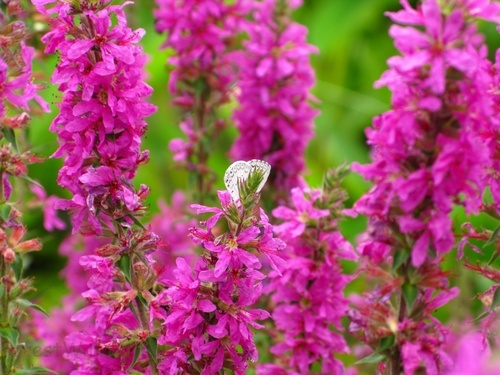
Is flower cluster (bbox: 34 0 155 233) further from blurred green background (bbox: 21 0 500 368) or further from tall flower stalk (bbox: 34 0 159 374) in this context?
blurred green background (bbox: 21 0 500 368)

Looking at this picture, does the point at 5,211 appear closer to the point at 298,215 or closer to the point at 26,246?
the point at 26,246

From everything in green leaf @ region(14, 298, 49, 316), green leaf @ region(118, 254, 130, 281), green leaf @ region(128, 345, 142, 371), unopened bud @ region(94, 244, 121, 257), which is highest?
unopened bud @ region(94, 244, 121, 257)

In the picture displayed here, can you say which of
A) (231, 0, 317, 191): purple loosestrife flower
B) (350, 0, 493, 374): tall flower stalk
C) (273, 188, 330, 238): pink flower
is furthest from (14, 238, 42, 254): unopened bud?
(231, 0, 317, 191): purple loosestrife flower

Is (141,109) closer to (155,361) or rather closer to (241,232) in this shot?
(241,232)

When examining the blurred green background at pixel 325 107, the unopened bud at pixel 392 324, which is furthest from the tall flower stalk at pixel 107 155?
the blurred green background at pixel 325 107

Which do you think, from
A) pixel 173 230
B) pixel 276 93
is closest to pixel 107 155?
pixel 276 93

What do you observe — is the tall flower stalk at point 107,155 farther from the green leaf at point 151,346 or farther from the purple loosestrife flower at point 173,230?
the purple loosestrife flower at point 173,230

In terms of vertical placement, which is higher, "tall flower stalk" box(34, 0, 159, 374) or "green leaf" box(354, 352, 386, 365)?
"tall flower stalk" box(34, 0, 159, 374)
